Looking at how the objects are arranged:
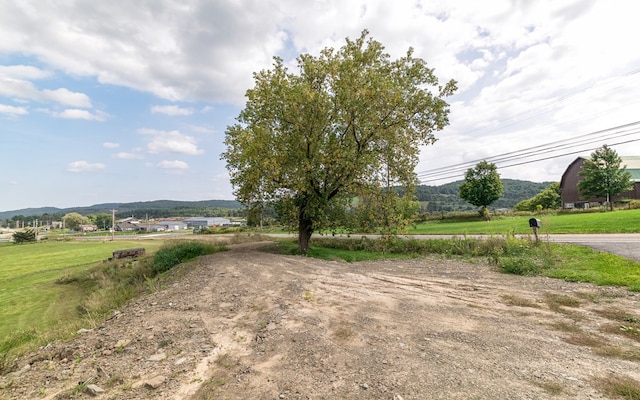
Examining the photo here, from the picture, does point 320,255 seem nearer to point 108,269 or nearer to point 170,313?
point 170,313

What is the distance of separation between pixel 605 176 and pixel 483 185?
Result: 1401 cm

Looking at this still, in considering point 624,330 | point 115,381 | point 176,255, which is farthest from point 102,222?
point 624,330

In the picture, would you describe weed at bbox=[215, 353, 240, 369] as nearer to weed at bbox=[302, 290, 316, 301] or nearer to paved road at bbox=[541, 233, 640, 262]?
weed at bbox=[302, 290, 316, 301]

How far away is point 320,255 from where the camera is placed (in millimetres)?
18172

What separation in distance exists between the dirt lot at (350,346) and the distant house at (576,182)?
60530mm

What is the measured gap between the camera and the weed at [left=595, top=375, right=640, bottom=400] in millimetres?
3512

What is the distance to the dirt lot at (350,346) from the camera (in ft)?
13.1

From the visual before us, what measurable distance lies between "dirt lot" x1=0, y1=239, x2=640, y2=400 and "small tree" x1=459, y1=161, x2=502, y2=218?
41162mm

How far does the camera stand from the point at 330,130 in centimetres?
1759

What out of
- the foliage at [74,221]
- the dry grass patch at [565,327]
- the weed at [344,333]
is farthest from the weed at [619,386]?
the foliage at [74,221]

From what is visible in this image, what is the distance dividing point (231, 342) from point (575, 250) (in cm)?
1534

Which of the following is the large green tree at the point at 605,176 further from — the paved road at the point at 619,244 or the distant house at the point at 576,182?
the paved road at the point at 619,244

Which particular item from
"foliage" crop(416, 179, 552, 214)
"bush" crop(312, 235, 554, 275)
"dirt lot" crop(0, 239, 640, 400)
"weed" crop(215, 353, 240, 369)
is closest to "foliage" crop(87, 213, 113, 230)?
"foliage" crop(416, 179, 552, 214)

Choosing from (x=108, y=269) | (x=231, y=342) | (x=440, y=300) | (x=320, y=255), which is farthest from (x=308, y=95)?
(x=108, y=269)
